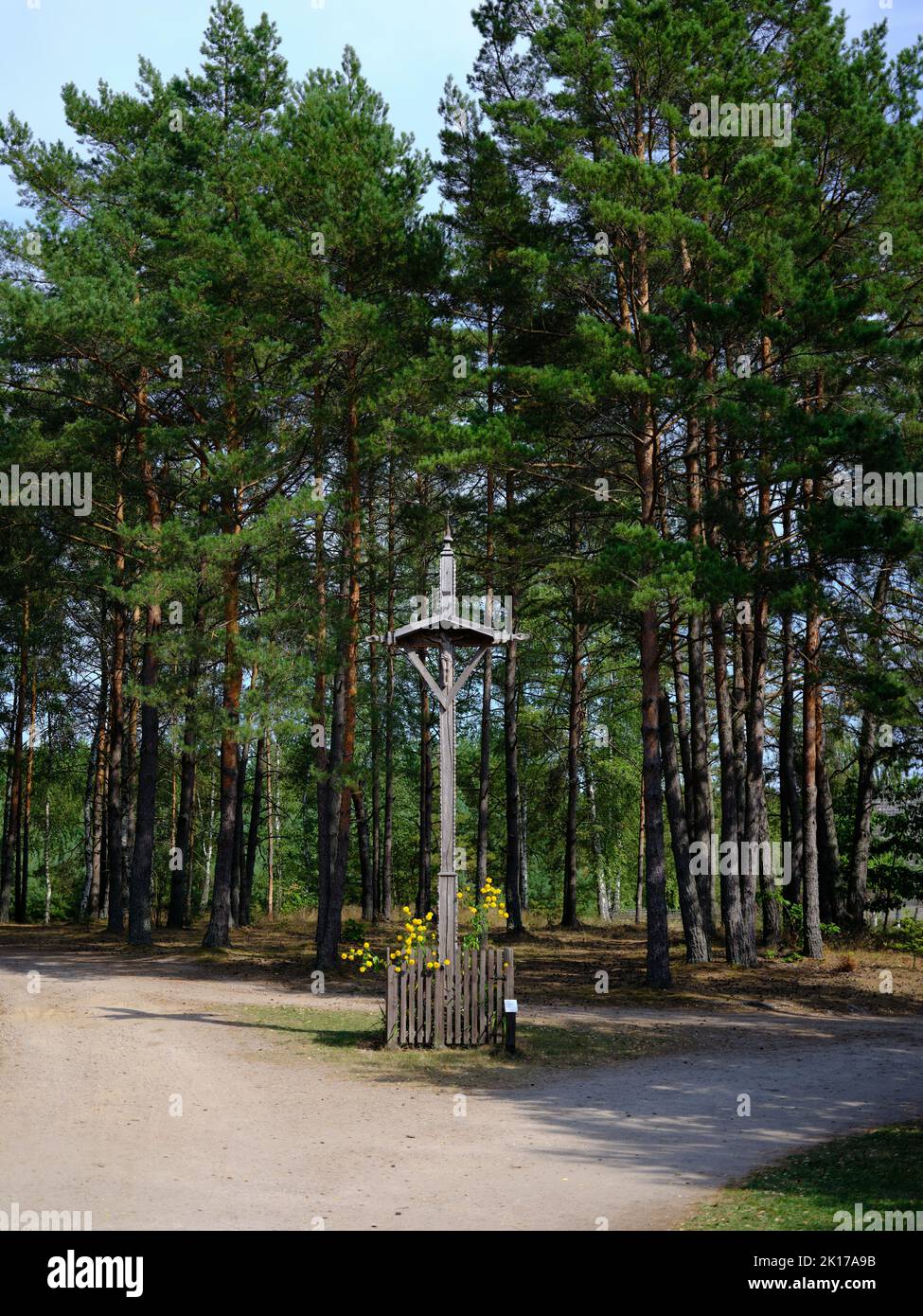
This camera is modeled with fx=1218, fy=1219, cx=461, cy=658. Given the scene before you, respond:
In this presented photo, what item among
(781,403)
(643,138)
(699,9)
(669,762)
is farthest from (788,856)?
(699,9)

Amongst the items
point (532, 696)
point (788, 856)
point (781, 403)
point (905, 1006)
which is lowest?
point (905, 1006)

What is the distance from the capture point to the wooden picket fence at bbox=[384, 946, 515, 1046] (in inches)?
535

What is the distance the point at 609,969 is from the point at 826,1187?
1433cm

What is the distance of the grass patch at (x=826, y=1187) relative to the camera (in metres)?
7.33

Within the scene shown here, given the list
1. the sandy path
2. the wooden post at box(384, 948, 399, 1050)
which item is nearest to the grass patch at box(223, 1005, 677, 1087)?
the wooden post at box(384, 948, 399, 1050)

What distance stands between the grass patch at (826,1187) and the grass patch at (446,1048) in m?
3.82

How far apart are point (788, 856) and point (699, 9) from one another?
16950mm

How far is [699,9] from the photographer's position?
62.4 feet

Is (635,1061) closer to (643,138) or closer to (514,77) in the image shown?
(643,138)

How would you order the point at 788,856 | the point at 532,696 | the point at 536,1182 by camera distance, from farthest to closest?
the point at 532,696 → the point at 788,856 → the point at 536,1182

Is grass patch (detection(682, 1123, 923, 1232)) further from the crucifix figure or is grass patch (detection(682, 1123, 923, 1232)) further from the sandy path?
the crucifix figure

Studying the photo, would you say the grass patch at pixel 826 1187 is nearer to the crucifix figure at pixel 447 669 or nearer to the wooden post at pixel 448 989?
the wooden post at pixel 448 989

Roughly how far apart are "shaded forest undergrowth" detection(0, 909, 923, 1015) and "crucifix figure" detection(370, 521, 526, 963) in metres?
4.60

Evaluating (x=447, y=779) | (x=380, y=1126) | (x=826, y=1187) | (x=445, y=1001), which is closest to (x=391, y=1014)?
(x=445, y=1001)
